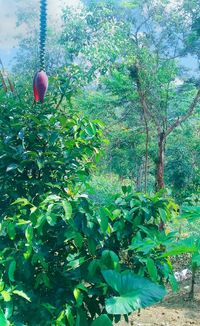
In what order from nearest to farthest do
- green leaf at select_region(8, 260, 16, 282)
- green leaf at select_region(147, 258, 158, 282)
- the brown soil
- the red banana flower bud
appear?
1. green leaf at select_region(8, 260, 16, 282)
2. green leaf at select_region(147, 258, 158, 282)
3. the red banana flower bud
4. the brown soil

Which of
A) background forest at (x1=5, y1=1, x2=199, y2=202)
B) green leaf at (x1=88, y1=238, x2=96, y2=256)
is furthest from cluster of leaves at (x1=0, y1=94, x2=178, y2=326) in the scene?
background forest at (x1=5, y1=1, x2=199, y2=202)

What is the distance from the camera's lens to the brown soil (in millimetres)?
3500

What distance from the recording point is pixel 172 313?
3742 millimetres

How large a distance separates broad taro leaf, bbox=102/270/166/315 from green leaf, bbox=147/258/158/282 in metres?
0.03

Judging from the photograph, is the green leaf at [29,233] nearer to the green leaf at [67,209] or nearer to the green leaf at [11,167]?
the green leaf at [67,209]

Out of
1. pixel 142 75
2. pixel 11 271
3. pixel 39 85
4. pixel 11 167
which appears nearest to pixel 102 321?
pixel 11 271

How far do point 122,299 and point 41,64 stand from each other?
0.99 metres

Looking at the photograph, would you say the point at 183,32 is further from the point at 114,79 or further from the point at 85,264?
the point at 85,264

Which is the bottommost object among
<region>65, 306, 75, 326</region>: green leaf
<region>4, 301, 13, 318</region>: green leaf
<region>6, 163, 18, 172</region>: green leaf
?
<region>65, 306, 75, 326</region>: green leaf

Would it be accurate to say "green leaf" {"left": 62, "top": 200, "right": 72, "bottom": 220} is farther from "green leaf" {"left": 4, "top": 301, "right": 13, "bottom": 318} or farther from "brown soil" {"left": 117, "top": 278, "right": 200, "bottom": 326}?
"brown soil" {"left": 117, "top": 278, "right": 200, "bottom": 326}

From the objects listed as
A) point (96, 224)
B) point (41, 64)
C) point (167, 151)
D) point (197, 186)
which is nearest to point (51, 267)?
point (96, 224)

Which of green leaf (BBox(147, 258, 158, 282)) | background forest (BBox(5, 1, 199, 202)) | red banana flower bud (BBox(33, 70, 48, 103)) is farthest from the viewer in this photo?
background forest (BBox(5, 1, 199, 202))

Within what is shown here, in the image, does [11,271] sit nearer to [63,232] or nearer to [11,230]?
[11,230]

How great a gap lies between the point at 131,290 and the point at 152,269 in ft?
0.37
